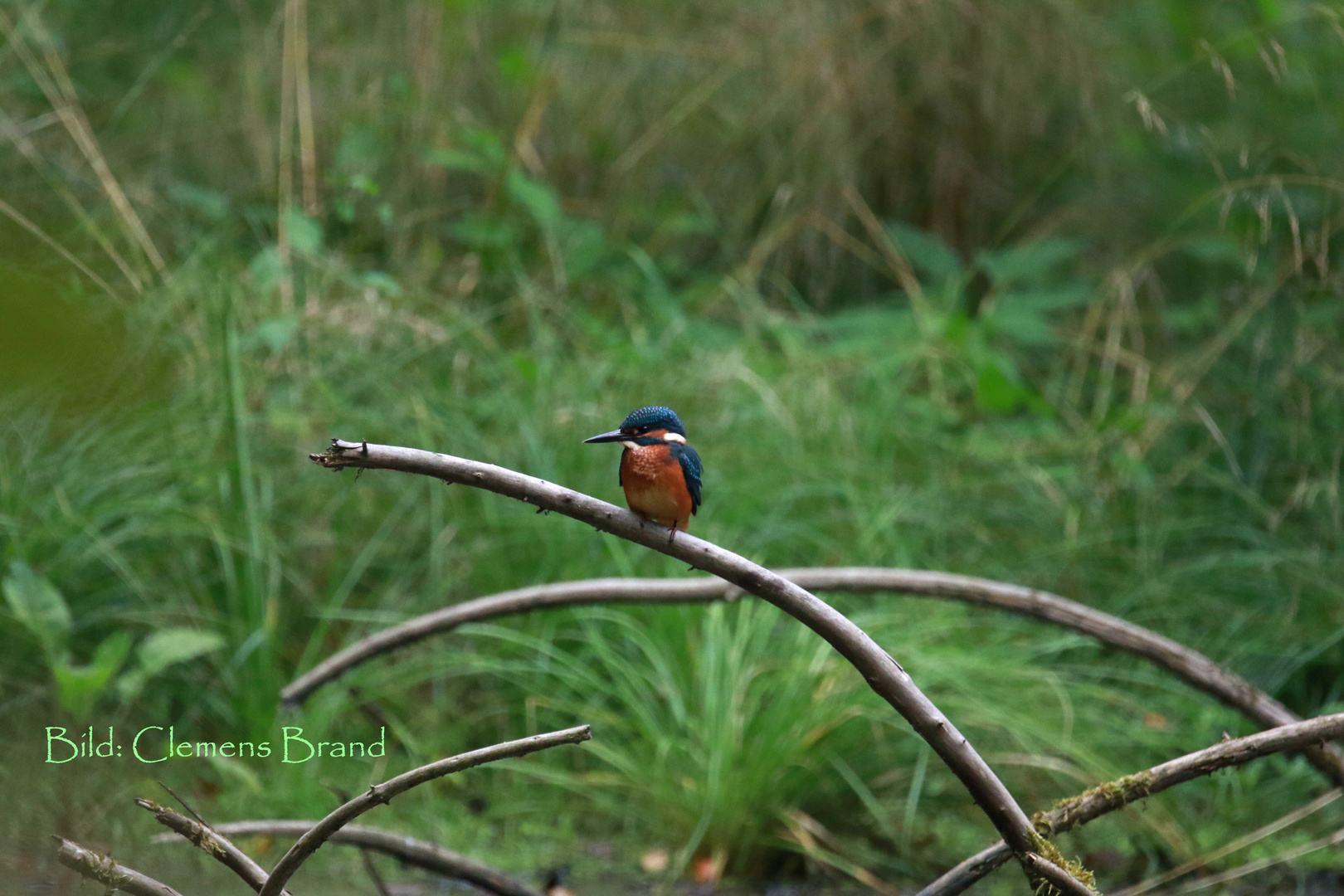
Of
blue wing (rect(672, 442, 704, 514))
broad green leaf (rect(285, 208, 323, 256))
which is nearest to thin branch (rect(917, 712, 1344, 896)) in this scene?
blue wing (rect(672, 442, 704, 514))

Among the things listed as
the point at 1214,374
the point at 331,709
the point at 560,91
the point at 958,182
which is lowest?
the point at 331,709

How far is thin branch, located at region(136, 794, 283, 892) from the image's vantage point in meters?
1.26

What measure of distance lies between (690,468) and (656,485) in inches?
4.2

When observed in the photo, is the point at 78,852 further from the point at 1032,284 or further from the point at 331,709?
the point at 1032,284

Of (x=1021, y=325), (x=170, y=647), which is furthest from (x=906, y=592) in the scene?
(x=1021, y=325)

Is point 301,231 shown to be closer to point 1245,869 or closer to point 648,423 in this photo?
point 648,423

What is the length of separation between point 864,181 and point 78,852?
5.50 metres

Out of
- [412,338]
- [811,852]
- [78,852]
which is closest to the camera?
[78,852]

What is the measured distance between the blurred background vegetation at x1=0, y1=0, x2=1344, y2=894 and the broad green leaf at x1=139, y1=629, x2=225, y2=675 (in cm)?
2

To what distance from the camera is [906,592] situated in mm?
2604

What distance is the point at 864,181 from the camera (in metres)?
6.11

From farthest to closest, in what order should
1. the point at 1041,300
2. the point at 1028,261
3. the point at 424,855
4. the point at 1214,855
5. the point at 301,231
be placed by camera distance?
1. the point at 1028,261
2. the point at 1041,300
3. the point at 301,231
4. the point at 1214,855
5. the point at 424,855

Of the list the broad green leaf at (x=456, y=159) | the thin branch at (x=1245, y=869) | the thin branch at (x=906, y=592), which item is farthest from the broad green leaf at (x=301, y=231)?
the thin branch at (x=1245, y=869)

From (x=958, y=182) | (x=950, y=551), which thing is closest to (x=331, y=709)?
(x=950, y=551)
